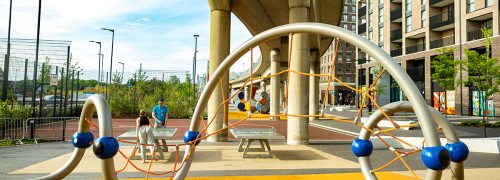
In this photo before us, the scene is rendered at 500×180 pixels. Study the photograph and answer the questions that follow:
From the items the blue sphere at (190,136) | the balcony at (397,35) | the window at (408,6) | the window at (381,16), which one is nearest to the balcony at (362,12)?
the window at (381,16)

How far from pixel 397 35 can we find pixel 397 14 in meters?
2.89

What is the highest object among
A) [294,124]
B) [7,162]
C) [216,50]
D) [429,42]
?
[429,42]

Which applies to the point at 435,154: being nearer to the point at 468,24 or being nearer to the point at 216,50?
the point at 216,50

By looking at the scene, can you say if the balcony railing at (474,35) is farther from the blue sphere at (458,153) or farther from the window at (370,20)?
the blue sphere at (458,153)

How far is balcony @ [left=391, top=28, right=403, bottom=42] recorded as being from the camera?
49234mm

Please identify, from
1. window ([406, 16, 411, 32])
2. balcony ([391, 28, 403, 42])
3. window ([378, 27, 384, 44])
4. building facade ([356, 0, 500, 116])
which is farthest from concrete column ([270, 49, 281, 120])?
window ([378, 27, 384, 44])

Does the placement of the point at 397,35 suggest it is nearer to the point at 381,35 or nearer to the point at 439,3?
the point at 381,35

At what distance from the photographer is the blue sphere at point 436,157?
391 cm

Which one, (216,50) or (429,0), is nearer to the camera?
(216,50)

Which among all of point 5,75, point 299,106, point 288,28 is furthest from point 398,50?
point 288,28

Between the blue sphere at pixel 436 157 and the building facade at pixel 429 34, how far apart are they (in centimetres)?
3043

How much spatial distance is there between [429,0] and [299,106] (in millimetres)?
36356

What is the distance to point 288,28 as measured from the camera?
5586 millimetres

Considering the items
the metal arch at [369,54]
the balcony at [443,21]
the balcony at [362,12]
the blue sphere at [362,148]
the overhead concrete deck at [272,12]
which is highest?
the balcony at [362,12]
